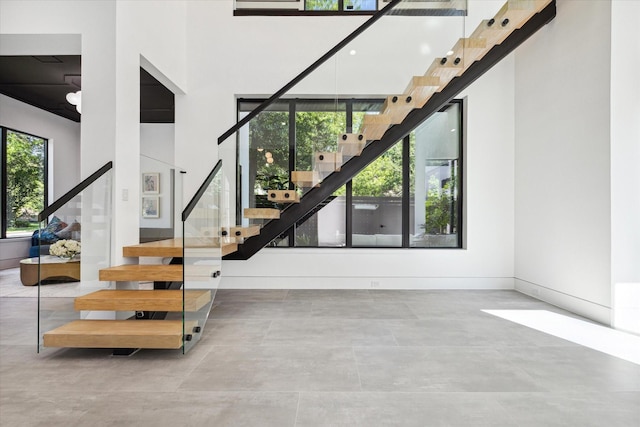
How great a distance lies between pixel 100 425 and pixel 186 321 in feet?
3.63

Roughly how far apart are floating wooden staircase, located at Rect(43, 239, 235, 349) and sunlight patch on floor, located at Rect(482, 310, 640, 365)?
351 cm

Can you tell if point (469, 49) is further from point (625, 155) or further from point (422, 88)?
point (625, 155)

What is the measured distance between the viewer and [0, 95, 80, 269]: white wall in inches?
301

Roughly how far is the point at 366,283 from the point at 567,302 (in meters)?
2.67

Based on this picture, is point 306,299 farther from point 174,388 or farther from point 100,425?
point 100,425

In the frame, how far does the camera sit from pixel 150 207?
16.9 feet

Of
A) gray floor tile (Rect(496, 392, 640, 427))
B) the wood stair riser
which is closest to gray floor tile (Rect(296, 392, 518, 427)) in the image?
gray floor tile (Rect(496, 392, 640, 427))

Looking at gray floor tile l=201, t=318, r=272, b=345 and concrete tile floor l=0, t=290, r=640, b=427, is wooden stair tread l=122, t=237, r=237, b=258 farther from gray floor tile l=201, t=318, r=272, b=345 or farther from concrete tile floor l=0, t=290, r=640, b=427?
gray floor tile l=201, t=318, r=272, b=345

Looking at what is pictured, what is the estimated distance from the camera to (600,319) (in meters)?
4.10

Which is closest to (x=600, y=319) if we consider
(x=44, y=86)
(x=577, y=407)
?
(x=577, y=407)

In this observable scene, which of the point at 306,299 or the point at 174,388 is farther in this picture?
the point at 306,299

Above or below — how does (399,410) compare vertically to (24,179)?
below

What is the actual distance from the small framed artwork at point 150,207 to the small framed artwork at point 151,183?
0.12 metres

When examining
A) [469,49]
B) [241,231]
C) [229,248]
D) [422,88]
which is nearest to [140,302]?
[229,248]
